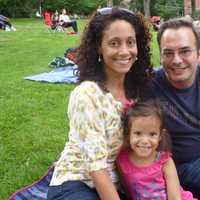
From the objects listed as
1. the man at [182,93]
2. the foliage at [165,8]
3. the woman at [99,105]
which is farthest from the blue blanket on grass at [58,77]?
the foliage at [165,8]

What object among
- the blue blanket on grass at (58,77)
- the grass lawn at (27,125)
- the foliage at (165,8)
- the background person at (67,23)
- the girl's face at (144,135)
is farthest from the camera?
the foliage at (165,8)

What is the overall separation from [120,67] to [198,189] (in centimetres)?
109

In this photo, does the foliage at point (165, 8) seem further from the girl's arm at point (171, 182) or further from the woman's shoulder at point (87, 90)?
the woman's shoulder at point (87, 90)

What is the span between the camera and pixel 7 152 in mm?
5320

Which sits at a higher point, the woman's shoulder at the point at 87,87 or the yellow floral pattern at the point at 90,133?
the woman's shoulder at the point at 87,87

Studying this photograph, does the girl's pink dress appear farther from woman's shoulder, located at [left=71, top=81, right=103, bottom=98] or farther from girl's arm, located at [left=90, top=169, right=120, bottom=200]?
woman's shoulder, located at [left=71, top=81, right=103, bottom=98]

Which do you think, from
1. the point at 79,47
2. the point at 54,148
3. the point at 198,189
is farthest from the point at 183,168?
the point at 54,148

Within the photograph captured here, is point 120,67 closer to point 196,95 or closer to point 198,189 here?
point 196,95

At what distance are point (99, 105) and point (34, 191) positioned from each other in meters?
1.41

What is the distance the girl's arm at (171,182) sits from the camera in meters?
3.12

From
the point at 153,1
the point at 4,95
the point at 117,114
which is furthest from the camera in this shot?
the point at 153,1

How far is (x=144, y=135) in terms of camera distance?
309 cm

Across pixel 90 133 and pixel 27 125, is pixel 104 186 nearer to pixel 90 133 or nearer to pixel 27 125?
pixel 90 133

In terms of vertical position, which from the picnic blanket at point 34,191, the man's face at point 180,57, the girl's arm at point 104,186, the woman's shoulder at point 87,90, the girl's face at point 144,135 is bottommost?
the picnic blanket at point 34,191
